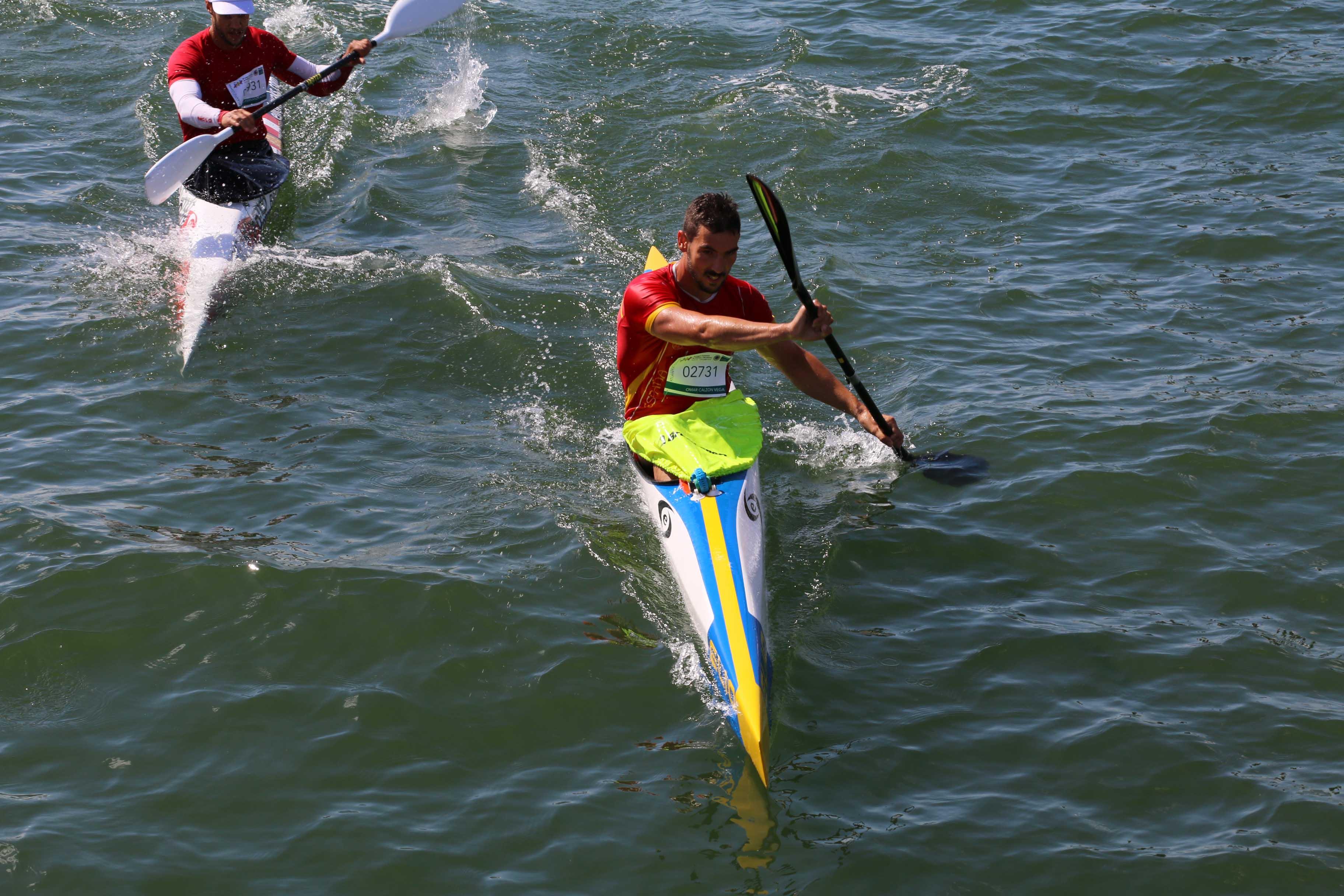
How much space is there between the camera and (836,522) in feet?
21.2

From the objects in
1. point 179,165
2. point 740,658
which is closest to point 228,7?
point 179,165

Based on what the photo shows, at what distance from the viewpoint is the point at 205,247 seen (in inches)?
342

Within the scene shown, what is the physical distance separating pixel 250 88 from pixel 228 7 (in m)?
0.72

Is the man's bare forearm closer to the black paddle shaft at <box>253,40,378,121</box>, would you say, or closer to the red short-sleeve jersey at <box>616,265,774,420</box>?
the red short-sleeve jersey at <box>616,265,774,420</box>

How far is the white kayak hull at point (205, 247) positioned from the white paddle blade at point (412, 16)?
1768mm

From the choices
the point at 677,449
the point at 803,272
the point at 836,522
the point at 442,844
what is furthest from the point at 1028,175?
the point at 442,844

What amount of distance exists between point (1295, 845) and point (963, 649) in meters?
1.57

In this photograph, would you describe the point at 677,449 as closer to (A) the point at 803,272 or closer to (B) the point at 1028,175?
(A) the point at 803,272

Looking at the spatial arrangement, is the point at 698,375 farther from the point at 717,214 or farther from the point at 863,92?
the point at 863,92

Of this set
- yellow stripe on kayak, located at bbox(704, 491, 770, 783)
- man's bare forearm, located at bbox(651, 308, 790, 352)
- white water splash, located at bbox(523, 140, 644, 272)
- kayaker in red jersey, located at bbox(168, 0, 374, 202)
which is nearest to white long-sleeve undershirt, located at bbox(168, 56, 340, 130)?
kayaker in red jersey, located at bbox(168, 0, 374, 202)

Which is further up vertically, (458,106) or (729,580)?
(458,106)

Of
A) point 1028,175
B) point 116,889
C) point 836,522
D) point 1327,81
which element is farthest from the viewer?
point 1327,81

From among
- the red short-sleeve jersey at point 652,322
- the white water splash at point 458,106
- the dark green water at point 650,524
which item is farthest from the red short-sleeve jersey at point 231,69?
the red short-sleeve jersey at point 652,322

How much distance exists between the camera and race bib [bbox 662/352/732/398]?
6.09m
